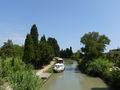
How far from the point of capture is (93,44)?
2256cm

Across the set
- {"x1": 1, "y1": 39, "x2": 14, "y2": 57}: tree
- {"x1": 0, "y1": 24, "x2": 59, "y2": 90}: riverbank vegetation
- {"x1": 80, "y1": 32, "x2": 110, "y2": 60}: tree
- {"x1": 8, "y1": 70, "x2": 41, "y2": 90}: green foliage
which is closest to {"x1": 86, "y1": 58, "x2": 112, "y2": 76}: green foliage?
{"x1": 80, "y1": 32, "x2": 110, "y2": 60}: tree

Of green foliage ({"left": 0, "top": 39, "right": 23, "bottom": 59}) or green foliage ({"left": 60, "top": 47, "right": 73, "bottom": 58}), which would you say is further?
green foliage ({"left": 60, "top": 47, "right": 73, "bottom": 58})

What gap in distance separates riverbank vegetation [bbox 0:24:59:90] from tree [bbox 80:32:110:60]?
8.53 meters

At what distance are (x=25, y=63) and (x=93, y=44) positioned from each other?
1376cm

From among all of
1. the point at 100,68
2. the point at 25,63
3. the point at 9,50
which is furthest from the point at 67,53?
the point at 25,63

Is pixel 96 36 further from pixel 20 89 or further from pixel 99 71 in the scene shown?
pixel 20 89

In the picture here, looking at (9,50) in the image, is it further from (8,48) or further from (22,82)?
(22,82)

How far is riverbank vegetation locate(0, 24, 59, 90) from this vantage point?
6.22 meters

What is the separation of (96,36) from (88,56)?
15.3 feet

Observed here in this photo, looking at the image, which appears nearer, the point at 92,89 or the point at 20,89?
the point at 20,89

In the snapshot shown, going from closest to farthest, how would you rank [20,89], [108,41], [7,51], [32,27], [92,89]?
[20,89] → [92,89] → [32,27] → [108,41] → [7,51]

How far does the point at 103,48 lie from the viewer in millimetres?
22703

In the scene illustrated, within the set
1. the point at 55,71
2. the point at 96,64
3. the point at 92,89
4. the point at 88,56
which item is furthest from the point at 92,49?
the point at 92,89

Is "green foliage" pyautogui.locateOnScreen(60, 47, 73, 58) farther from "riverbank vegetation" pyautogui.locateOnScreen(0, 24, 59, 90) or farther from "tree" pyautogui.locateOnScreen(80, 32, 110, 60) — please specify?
"tree" pyautogui.locateOnScreen(80, 32, 110, 60)
